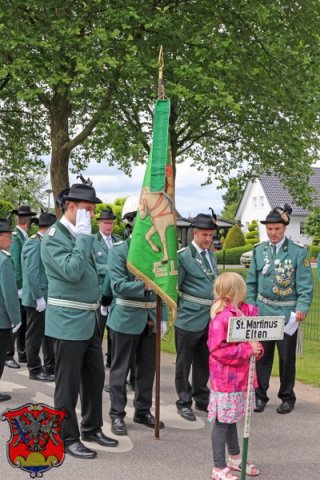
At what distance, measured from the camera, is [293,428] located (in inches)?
239

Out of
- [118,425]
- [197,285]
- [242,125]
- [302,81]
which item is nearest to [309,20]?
[302,81]

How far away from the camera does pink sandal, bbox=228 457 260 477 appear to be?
4.84m

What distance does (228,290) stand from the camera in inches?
Result: 185

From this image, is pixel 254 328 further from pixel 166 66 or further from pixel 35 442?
pixel 166 66

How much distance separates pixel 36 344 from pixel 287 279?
3.38 metres

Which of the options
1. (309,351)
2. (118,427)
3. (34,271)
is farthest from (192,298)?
(309,351)

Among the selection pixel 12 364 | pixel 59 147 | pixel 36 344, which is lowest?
pixel 12 364

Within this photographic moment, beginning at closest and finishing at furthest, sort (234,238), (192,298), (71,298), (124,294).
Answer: (71,298) < (124,294) < (192,298) < (234,238)

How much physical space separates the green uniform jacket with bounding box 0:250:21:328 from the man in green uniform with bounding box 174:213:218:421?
1677mm

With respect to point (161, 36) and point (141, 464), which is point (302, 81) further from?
point (141, 464)

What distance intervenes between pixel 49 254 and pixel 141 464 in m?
1.75

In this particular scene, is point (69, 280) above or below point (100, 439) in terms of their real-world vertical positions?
above

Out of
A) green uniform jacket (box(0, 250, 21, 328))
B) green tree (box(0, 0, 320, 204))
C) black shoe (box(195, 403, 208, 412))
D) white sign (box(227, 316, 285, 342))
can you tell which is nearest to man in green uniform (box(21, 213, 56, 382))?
green uniform jacket (box(0, 250, 21, 328))

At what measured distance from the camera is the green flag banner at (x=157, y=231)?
5.61m
